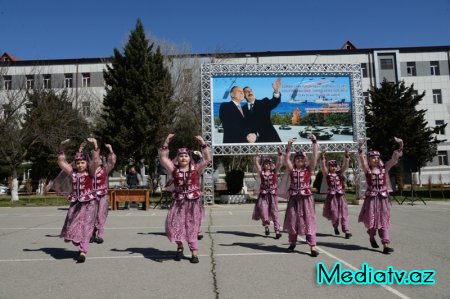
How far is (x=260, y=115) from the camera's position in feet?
73.8

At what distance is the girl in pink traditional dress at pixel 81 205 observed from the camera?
741 cm

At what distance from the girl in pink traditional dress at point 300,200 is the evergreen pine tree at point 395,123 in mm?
26903

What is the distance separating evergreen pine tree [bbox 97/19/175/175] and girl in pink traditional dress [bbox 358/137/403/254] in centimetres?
2400

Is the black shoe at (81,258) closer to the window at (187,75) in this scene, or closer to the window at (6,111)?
the window at (6,111)

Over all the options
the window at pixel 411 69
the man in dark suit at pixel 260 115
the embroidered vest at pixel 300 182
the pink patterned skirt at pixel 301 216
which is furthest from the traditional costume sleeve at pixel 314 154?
the window at pixel 411 69

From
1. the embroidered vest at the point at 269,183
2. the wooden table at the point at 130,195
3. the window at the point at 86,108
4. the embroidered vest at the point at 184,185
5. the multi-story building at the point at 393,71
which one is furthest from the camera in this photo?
the multi-story building at the point at 393,71

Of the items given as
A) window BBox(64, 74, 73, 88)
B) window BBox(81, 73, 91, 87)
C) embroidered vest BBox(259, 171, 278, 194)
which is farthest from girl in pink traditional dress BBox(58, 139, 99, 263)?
window BBox(64, 74, 73, 88)

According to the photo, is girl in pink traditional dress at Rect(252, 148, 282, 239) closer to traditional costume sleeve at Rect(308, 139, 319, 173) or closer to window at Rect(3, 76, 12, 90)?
traditional costume sleeve at Rect(308, 139, 319, 173)

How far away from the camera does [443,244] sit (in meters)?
8.55

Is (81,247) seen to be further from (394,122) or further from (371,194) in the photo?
(394,122)

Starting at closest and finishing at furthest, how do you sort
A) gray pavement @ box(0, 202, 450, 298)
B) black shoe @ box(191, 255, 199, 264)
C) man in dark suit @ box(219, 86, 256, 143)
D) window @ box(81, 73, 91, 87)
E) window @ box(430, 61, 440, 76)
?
gray pavement @ box(0, 202, 450, 298)
black shoe @ box(191, 255, 199, 264)
man in dark suit @ box(219, 86, 256, 143)
window @ box(430, 61, 440, 76)
window @ box(81, 73, 91, 87)

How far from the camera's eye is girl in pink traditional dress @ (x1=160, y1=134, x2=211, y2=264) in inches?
282

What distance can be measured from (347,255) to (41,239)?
743 cm

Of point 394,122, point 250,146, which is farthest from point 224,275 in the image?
point 394,122
